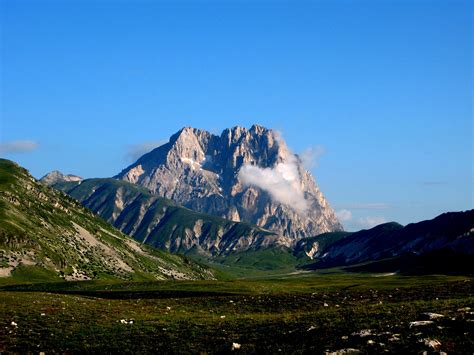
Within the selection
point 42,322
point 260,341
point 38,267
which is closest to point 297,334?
point 260,341

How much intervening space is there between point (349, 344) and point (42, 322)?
26.9 m

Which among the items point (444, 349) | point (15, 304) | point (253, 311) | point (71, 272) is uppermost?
point (444, 349)

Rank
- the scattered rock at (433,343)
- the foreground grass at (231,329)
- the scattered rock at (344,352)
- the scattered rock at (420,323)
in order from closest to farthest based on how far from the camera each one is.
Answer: the scattered rock at (433,343), the scattered rock at (344,352), the foreground grass at (231,329), the scattered rock at (420,323)

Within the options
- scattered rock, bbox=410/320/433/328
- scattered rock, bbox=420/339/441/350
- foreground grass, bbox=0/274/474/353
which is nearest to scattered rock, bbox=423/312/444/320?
foreground grass, bbox=0/274/474/353

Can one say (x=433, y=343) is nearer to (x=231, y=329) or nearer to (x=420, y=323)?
(x=420, y=323)

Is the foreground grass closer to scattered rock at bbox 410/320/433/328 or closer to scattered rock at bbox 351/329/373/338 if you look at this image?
scattered rock at bbox 351/329/373/338

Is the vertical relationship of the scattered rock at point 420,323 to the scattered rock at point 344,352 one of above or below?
above

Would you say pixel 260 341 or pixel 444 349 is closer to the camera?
pixel 444 349

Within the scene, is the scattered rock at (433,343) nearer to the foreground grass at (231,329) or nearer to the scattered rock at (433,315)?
the foreground grass at (231,329)

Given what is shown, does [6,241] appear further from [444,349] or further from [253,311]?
[444,349]

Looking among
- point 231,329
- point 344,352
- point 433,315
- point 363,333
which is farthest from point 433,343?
point 231,329

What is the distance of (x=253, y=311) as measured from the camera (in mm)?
54594

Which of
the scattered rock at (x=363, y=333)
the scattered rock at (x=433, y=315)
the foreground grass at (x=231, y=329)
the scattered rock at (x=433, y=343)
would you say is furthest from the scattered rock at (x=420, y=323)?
Answer: the scattered rock at (x=433, y=343)

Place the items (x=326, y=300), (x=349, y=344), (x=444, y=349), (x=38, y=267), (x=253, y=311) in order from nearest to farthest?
(x=444, y=349) < (x=349, y=344) < (x=253, y=311) < (x=326, y=300) < (x=38, y=267)
